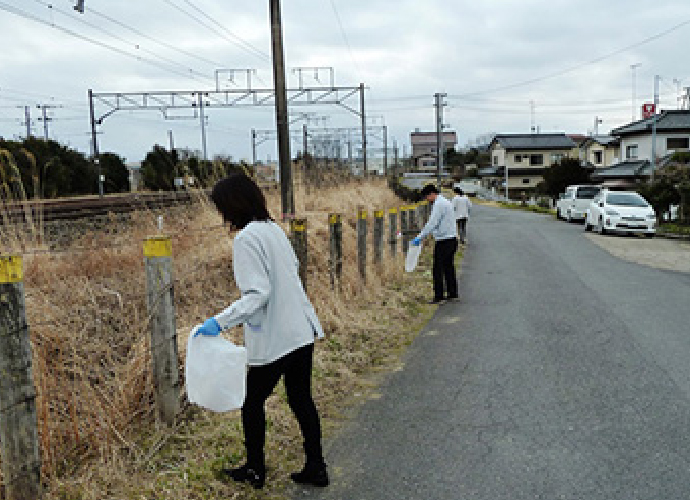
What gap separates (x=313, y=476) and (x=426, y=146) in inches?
4184

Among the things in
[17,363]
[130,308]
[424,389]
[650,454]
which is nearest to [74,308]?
[130,308]

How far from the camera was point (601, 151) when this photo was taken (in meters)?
58.2

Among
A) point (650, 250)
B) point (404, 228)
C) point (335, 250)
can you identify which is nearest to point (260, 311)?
point (335, 250)

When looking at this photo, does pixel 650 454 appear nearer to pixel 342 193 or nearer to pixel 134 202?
pixel 134 202

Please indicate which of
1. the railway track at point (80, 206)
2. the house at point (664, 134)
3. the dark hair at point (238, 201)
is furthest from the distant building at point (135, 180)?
the house at point (664, 134)

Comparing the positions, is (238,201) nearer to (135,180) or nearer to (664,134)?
(135,180)

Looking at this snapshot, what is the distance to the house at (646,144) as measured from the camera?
40.6m

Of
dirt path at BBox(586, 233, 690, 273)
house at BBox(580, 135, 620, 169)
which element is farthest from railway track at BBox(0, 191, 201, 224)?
house at BBox(580, 135, 620, 169)

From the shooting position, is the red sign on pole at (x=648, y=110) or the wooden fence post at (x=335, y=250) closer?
the wooden fence post at (x=335, y=250)

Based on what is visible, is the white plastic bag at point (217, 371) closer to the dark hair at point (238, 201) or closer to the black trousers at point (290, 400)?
the black trousers at point (290, 400)

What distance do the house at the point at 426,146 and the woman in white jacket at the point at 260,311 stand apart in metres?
97.3

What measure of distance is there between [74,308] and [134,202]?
4.79m

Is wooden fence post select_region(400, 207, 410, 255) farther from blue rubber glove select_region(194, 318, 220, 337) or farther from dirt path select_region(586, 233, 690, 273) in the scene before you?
blue rubber glove select_region(194, 318, 220, 337)

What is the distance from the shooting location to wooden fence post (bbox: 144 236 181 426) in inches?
154
